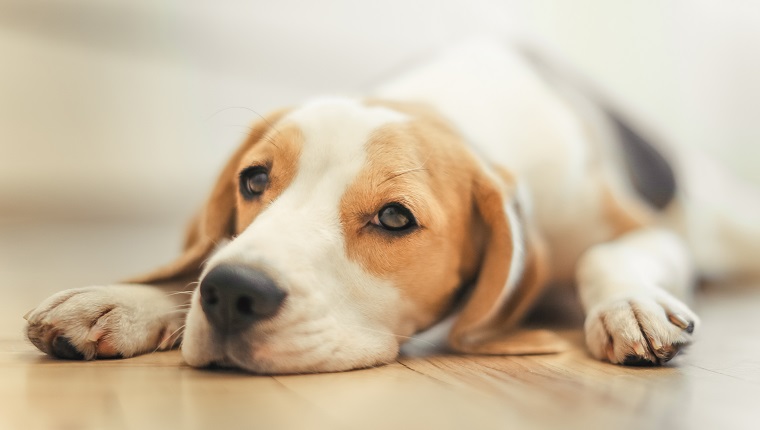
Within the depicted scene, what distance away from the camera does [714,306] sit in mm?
3139

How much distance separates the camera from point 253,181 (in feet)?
7.50

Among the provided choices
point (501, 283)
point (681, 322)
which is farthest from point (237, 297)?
point (681, 322)

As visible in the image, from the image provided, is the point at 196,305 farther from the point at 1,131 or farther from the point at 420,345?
the point at 1,131

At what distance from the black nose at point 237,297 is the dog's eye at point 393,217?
43cm

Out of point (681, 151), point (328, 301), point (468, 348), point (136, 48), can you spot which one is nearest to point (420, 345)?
point (468, 348)

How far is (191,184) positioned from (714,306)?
4.62 m

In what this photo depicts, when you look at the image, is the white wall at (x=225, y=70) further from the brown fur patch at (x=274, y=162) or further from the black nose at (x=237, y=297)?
the black nose at (x=237, y=297)

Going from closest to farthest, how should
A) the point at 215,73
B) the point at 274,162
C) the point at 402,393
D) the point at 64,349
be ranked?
the point at 402,393 < the point at 64,349 < the point at 274,162 < the point at 215,73

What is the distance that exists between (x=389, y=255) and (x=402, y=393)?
0.52m

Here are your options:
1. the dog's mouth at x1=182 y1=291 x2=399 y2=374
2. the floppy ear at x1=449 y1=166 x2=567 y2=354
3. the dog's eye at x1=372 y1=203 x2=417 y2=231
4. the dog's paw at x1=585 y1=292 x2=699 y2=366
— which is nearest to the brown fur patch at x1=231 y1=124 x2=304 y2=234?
the dog's eye at x1=372 y1=203 x2=417 y2=231

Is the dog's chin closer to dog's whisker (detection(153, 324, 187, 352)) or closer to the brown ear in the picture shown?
dog's whisker (detection(153, 324, 187, 352))

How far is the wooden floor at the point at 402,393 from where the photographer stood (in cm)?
141

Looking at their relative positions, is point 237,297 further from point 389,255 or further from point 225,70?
point 225,70

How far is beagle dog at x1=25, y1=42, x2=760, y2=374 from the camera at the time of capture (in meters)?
1.82
